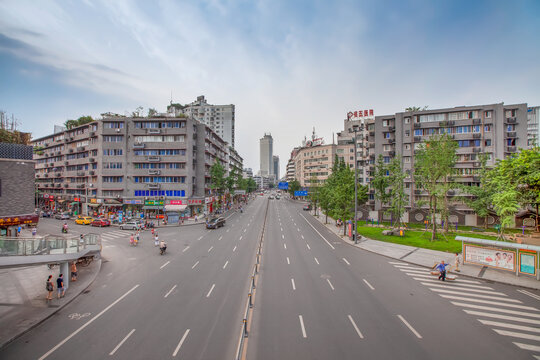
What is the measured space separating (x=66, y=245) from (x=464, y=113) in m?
65.3

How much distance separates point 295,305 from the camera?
13.9 m

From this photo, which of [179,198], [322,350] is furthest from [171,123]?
[322,350]

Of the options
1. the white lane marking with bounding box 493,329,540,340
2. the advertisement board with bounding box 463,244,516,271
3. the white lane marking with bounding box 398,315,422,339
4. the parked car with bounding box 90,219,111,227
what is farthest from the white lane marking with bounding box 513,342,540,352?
the parked car with bounding box 90,219,111,227

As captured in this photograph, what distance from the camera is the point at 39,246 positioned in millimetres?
16219

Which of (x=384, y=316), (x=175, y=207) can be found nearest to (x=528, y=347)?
(x=384, y=316)

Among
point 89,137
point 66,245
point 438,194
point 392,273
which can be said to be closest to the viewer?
point 66,245

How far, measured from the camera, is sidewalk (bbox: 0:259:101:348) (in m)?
12.6

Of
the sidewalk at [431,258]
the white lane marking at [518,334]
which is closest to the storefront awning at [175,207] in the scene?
the sidewalk at [431,258]

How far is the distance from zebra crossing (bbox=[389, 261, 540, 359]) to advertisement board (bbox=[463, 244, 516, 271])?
3.74 meters

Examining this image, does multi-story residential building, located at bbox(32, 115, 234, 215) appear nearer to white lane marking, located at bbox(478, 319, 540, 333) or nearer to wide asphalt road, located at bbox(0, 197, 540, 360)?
wide asphalt road, located at bbox(0, 197, 540, 360)

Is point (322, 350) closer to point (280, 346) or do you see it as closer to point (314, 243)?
point (280, 346)

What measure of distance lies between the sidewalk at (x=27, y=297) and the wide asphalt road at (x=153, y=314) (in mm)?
542

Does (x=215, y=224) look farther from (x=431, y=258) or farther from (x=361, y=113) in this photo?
(x=361, y=113)

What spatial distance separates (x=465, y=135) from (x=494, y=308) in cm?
4553
